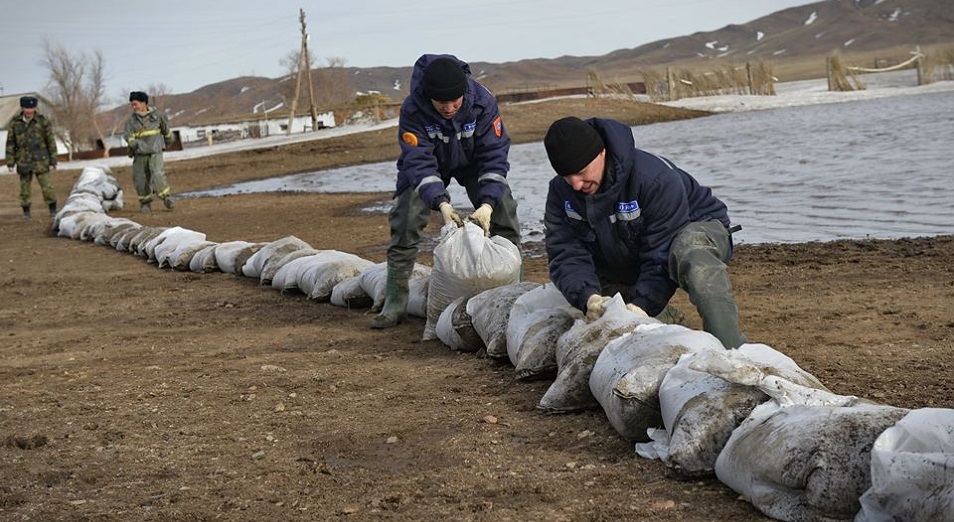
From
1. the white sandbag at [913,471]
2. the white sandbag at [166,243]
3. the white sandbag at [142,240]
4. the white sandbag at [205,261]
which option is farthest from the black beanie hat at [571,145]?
the white sandbag at [142,240]

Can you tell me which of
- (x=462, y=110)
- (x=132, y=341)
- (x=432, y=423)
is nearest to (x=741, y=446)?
(x=432, y=423)

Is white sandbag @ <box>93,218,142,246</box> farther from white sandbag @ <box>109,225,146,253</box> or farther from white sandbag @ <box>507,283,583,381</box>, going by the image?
white sandbag @ <box>507,283,583,381</box>

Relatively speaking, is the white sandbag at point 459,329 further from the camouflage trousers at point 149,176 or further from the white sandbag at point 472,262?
the camouflage trousers at point 149,176

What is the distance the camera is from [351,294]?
730cm

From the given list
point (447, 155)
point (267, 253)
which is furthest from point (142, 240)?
point (447, 155)

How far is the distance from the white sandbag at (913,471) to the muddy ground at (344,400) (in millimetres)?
496

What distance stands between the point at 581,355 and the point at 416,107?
220 cm

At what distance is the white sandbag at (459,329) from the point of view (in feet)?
18.6

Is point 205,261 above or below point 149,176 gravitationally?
below

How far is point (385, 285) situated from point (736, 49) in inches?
6597

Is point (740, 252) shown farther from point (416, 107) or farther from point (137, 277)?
point (137, 277)

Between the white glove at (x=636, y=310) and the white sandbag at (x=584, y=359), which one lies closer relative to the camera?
the white sandbag at (x=584, y=359)

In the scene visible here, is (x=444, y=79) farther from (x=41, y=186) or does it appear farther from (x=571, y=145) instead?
(x=41, y=186)

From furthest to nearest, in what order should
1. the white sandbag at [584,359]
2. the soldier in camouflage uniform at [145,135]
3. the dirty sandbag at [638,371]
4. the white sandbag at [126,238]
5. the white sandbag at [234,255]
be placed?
1. the soldier in camouflage uniform at [145,135]
2. the white sandbag at [126,238]
3. the white sandbag at [234,255]
4. the white sandbag at [584,359]
5. the dirty sandbag at [638,371]
